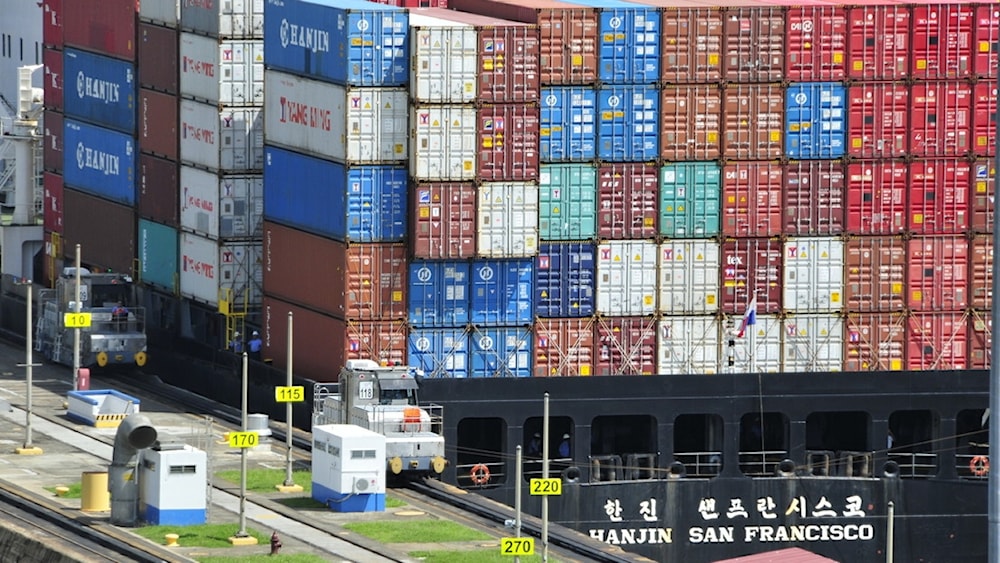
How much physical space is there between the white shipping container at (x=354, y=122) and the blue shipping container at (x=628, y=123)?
6.02m

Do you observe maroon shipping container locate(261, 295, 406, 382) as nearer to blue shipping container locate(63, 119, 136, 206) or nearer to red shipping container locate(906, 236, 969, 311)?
blue shipping container locate(63, 119, 136, 206)

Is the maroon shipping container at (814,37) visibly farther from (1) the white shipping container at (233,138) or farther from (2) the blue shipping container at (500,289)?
(1) the white shipping container at (233,138)

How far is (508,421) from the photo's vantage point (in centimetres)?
8656

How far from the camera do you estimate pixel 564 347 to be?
88375 mm

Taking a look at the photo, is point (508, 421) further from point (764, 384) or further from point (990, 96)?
point (990, 96)

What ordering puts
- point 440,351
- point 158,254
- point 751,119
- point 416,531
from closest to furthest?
1. point 416,531
2. point 440,351
3. point 751,119
4. point 158,254

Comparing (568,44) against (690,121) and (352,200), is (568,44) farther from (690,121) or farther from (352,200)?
(352,200)

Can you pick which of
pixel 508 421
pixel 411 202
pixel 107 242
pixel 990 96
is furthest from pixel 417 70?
pixel 107 242

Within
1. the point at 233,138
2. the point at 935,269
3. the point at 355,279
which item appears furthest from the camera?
the point at 233,138

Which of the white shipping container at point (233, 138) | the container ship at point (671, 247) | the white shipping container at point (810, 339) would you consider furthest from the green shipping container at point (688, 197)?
the white shipping container at point (233, 138)

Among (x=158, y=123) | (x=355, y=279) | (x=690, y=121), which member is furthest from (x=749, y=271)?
(x=158, y=123)

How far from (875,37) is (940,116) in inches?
126

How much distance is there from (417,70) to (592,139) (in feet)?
19.5

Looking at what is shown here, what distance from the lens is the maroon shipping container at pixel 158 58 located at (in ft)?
337
